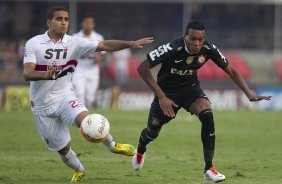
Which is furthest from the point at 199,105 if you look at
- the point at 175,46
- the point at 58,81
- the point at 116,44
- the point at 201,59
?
the point at 58,81

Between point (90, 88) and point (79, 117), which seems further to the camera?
point (90, 88)

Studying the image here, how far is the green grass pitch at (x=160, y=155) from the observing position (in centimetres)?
1177

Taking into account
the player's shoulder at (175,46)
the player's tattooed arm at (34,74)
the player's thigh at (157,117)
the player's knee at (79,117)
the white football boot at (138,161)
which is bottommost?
the white football boot at (138,161)

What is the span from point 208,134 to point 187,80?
964mm

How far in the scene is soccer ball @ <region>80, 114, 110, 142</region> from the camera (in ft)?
→ 33.6

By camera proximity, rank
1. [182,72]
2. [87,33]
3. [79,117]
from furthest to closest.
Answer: [87,33] → [182,72] → [79,117]

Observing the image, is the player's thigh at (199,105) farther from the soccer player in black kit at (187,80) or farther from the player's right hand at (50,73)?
the player's right hand at (50,73)

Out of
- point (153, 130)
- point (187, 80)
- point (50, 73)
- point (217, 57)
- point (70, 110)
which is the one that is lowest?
point (153, 130)

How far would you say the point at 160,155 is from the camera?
15391 millimetres

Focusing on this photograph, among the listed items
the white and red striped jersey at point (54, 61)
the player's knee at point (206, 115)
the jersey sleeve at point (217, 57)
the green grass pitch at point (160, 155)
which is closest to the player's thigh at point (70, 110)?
the white and red striped jersey at point (54, 61)

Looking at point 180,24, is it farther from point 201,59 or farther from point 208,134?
point 208,134

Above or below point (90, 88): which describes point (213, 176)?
below

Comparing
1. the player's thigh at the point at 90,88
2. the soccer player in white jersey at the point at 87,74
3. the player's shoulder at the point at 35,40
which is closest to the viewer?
the player's shoulder at the point at 35,40

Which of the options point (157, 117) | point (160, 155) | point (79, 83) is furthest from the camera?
point (79, 83)
